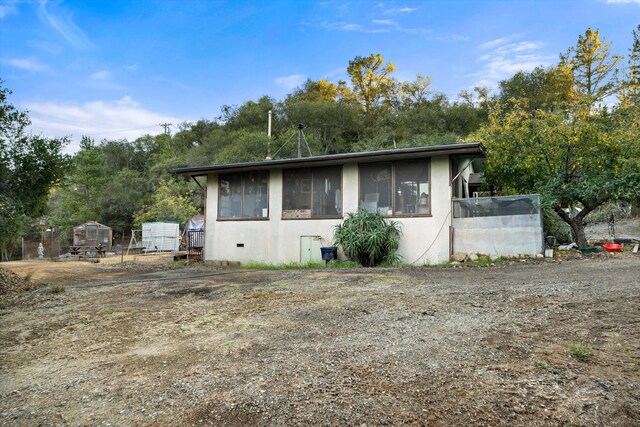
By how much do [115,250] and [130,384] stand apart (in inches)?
1044

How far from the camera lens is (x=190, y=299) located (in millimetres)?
5953

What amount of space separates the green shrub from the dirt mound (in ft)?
23.4

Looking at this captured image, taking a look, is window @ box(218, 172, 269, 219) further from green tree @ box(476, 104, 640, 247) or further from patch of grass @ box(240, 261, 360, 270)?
green tree @ box(476, 104, 640, 247)

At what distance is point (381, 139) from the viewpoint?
1024 inches

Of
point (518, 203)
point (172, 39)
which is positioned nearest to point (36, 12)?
point (172, 39)

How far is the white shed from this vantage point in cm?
2448

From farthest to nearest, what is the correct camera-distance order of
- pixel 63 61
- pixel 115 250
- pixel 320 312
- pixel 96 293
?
pixel 115 250
pixel 63 61
pixel 96 293
pixel 320 312

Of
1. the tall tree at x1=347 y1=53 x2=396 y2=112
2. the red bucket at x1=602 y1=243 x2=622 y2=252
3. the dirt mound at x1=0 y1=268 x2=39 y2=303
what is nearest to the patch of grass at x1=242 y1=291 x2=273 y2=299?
the dirt mound at x1=0 y1=268 x2=39 y2=303

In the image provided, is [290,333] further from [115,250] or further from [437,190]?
[115,250]

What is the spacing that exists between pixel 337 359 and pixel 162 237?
23431 mm

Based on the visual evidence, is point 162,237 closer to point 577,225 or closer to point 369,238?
point 369,238

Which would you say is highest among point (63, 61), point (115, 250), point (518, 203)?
point (63, 61)

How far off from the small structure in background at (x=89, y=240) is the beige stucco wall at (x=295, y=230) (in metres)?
12.3

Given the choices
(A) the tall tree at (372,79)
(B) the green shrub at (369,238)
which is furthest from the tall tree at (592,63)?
(B) the green shrub at (369,238)
